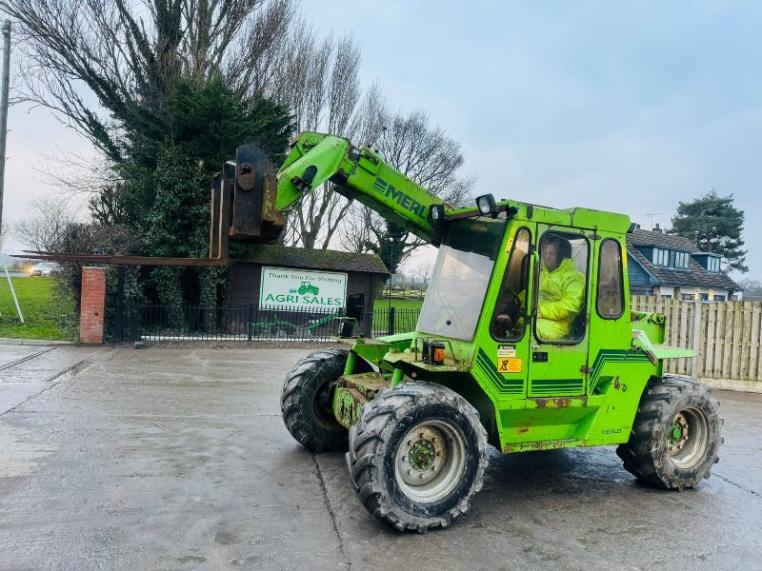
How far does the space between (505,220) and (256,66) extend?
20.3 meters

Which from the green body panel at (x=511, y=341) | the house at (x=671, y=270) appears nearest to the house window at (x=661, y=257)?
the house at (x=671, y=270)

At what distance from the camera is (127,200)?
1791cm

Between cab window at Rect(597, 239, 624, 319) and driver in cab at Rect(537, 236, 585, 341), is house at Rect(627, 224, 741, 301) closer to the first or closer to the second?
cab window at Rect(597, 239, 624, 319)

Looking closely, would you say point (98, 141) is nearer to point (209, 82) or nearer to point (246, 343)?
point (209, 82)

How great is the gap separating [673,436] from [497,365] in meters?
2.21

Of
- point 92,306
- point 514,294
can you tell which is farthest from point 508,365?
point 92,306

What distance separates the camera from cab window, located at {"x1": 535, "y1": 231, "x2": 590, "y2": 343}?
189 inches

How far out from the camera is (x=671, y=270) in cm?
3872

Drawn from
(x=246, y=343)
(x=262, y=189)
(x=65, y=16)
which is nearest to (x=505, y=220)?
(x=262, y=189)

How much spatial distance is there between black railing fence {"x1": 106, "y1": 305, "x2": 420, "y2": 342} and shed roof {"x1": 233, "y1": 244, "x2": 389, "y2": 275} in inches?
59.9

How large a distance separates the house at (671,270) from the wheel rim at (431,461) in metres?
33.5

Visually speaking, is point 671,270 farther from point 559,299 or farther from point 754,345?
point 559,299

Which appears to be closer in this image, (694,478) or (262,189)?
(262,189)

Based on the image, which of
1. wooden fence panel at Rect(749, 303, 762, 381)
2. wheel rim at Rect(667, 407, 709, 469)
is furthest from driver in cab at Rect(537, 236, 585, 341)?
wooden fence panel at Rect(749, 303, 762, 381)
